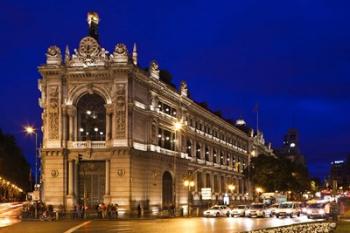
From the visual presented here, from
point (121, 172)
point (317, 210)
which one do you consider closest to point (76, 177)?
point (121, 172)

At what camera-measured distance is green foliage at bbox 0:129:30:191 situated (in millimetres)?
149500

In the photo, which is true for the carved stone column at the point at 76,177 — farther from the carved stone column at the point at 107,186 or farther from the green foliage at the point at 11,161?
the green foliage at the point at 11,161

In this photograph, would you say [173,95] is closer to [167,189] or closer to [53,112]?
[167,189]

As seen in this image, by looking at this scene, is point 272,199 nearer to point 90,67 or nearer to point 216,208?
point 216,208

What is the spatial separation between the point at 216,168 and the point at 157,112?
36550mm

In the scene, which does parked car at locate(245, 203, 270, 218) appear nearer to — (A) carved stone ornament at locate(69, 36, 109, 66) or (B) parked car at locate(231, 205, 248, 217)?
(B) parked car at locate(231, 205, 248, 217)

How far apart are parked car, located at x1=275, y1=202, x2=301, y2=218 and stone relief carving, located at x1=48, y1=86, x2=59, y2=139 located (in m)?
28.0

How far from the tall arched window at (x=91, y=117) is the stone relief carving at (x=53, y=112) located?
106 inches

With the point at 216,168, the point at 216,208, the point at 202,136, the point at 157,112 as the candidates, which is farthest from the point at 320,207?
the point at 216,168

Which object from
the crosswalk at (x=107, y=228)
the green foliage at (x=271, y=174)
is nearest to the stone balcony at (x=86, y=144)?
the crosswalk at (x=107, y=228)

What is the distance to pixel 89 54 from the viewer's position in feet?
247

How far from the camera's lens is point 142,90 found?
78500 mm

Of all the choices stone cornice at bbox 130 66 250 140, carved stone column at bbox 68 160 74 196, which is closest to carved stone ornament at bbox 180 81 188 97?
stone cornice at bbox 130 66 250 140

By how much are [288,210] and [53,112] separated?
30.4 meters
